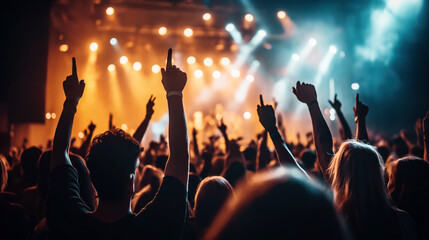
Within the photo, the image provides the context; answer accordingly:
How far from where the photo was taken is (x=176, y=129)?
6.03 ft

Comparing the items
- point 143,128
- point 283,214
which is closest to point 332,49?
point 143,128

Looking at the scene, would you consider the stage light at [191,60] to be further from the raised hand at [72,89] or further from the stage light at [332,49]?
the raised hand at [72,89]

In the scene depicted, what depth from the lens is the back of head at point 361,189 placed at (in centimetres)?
206

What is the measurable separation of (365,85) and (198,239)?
14319 mm

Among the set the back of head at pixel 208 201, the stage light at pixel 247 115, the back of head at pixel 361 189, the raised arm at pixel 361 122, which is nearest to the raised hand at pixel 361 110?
the raised arm at pixel 361 122

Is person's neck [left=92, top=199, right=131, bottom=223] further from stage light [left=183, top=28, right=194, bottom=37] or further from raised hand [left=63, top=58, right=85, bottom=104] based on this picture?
stage light [left=183, top=28, right=194, bottom=37]

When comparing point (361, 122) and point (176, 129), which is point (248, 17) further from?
point (176, 129)

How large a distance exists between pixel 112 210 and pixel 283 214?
0.93m

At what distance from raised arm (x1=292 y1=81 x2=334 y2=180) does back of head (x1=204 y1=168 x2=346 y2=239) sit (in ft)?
5.54

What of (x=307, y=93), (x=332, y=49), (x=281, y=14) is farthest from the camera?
(x=332, y=49)

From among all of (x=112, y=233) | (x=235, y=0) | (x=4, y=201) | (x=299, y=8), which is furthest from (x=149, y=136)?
(x=112, y=233)

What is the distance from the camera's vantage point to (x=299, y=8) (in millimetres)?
15727

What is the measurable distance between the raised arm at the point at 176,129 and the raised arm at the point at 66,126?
0.62m

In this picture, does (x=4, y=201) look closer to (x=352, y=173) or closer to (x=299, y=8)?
(x=352, y=173)
